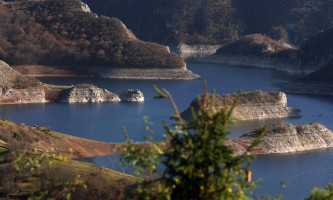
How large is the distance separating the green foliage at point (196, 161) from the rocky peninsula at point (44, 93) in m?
63.3

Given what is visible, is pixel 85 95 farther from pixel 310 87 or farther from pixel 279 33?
pixel 279 33

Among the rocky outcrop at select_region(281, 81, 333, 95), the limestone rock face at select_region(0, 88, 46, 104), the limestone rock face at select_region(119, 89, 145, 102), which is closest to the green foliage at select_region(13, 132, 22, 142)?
the limestone rock face at select_region(0, 88, 46, 104)

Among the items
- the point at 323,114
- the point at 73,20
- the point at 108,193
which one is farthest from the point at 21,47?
the point at 108,193

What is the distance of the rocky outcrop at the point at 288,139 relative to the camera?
154ft

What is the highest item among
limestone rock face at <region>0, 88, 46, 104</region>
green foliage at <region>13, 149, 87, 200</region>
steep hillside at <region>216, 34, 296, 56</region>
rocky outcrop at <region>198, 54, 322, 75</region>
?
green foliage at <region>13, 149, 87, 200</region>

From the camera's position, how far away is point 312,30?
7382 inches

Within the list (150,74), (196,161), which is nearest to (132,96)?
(150,74)

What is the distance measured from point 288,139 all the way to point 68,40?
76.0 m

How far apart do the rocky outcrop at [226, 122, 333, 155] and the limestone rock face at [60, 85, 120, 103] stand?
2902cm

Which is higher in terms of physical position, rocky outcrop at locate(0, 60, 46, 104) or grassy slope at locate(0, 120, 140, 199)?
grassy slope at locate(0, 120, 140, 199)

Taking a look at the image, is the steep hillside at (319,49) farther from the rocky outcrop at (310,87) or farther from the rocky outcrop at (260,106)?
the rocky outcrop at (260,106)

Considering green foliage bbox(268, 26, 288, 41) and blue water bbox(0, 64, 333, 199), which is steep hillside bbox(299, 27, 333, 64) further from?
green foliage bbox(268, 26, 288, 41)

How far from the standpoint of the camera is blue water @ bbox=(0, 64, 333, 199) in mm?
39438

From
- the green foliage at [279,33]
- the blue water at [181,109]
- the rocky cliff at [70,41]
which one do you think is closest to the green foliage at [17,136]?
the blue water at [181,109]
